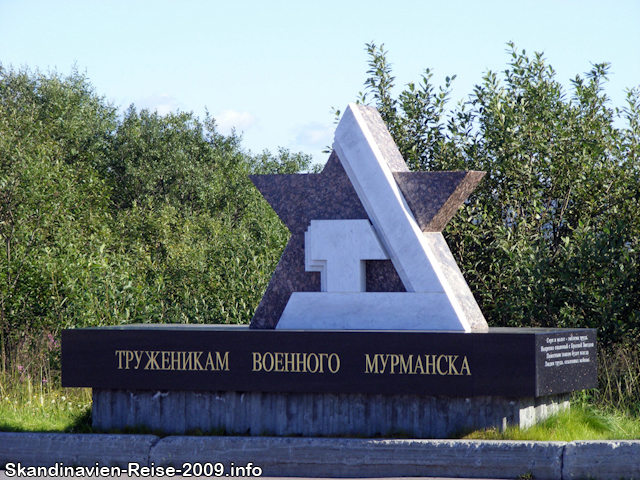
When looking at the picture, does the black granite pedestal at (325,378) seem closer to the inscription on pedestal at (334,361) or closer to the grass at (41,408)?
the inscription on pedestal at (334,361)

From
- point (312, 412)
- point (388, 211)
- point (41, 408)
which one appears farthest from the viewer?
point (41, 408)

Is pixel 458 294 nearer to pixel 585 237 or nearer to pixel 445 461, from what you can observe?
pixel 445 461

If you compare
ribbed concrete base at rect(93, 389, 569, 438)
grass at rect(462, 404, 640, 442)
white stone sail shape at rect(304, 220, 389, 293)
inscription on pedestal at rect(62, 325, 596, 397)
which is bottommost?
grass at rect(462, 404, 640, 442)

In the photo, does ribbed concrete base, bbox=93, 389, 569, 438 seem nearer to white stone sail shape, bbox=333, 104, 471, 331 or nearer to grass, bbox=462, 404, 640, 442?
grass, bbox=462, 404, 640, 442

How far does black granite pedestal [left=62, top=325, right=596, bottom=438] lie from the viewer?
6738mm

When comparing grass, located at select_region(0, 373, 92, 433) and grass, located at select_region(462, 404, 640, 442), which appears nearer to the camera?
grass, located at select_region(462, 404, 640, 442)

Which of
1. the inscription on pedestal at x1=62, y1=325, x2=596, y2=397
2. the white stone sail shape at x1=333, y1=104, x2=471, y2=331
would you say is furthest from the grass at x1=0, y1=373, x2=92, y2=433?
the white stone sail shape at x1=333, y1=104, x2=471, y2=331

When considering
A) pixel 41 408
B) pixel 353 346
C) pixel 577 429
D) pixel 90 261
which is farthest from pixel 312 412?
pixel 90 261

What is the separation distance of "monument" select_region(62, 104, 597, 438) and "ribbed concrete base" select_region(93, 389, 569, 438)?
1 centimetres

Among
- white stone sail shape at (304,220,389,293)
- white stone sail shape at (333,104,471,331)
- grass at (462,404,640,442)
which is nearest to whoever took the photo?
grass at (462,404,640,442)

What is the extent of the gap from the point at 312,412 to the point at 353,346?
0.74 metres

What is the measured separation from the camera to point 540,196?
10516 mm

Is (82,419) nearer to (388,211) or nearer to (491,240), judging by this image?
(388,211)

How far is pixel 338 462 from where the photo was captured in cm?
658
